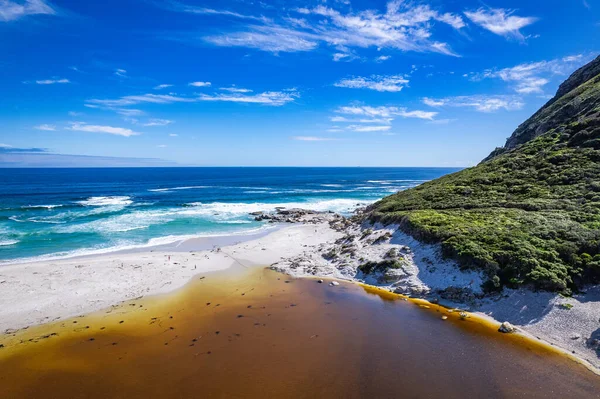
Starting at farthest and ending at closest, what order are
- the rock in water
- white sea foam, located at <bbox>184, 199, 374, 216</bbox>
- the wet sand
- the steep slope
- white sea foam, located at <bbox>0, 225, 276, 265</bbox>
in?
white sea foam, located at <bbox>184, 199, 374, 216</bbox>, white sea foam, located at <bbox>0, 225, 276, 265</bbox>, the steep slope, the rock in water, the wet sand

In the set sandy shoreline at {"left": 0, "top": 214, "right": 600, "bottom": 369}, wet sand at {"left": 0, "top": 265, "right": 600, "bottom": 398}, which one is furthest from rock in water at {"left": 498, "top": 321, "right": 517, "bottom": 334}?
sandy shoreline at {"left": 0, "top": 214, "right": 600, "bottom": 369}

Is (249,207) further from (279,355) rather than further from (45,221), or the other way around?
(279,355)

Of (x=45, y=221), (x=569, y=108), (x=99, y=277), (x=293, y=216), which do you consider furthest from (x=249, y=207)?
(x=569, y=108)

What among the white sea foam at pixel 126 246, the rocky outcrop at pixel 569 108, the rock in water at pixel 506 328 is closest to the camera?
the rock in water at pixel 506 328

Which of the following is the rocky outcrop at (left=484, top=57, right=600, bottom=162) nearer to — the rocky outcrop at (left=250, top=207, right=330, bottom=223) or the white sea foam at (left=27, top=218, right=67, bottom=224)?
the rocky outcrop at (left=250, top=207, right=330, bottom=223)

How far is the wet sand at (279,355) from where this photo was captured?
38.9ft

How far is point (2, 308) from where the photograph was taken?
1850 cm

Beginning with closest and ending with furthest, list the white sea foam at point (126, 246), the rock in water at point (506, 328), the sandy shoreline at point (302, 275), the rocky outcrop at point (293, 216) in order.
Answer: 1. the rock in water at point (506, 328)
2. the sandy shoreline at point (302, 275)
3. the white sea foam at point (126, 246)
4. the rocky outcrop at point (293, 216)

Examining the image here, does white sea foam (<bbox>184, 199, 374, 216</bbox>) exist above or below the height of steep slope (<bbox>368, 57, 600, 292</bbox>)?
below

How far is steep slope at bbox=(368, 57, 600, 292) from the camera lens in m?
18.2

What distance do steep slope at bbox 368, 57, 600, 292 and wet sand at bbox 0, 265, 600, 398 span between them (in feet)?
16.0

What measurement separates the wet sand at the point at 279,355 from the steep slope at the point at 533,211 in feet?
16.0

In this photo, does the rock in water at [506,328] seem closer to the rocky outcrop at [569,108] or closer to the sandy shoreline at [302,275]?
the sandy shoreline at [302,275]

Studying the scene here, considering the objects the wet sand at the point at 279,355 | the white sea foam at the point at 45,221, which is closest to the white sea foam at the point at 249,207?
the white sea foam at the point at 45,221
